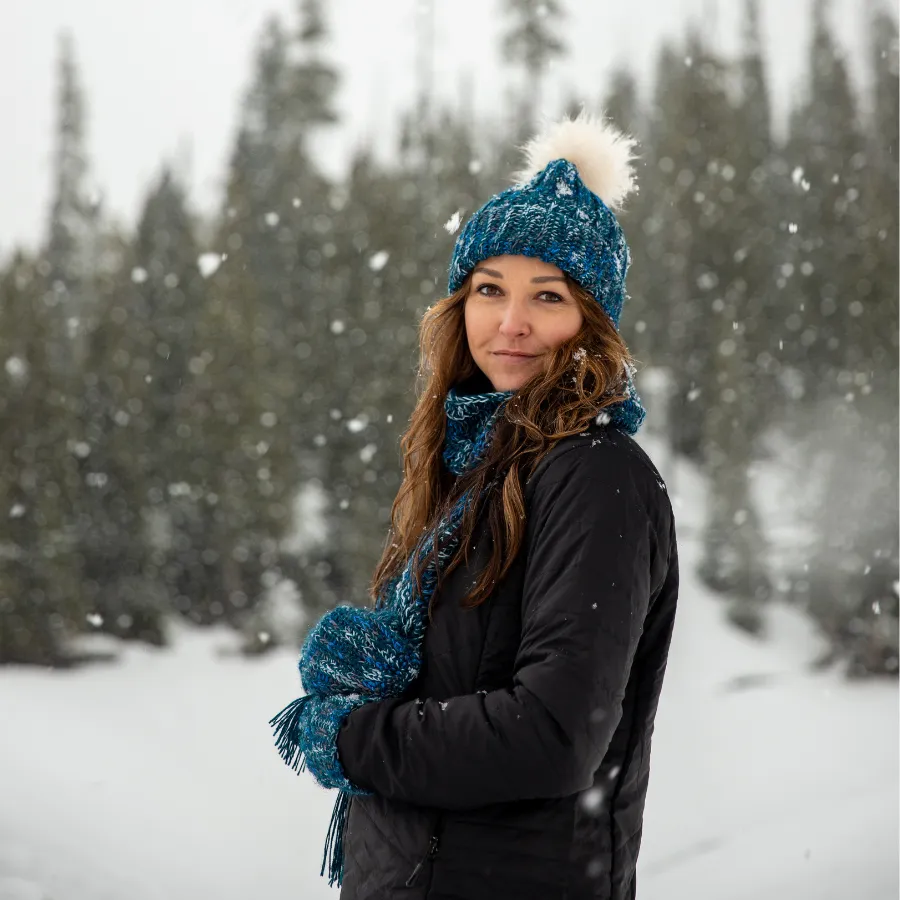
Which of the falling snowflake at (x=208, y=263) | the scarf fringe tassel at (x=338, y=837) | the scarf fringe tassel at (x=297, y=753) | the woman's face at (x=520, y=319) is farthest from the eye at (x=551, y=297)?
the falling snowflake at (x=208, y=263)

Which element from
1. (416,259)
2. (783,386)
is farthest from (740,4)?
(416,259)

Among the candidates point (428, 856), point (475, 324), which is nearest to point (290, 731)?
point (428, 856)

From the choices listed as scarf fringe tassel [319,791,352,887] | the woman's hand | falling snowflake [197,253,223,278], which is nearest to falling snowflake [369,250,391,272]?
falling snowflake [197,253,223,278]

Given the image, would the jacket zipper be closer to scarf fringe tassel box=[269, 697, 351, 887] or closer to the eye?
scarf fringe tassel box=[269, 697, 351, 887]

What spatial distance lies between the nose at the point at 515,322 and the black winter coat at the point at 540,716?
0.29 m

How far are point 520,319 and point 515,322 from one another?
0.04 feet

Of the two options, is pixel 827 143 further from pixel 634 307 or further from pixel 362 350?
pixel 362 350

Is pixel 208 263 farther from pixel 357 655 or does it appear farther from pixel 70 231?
pixel 357 655

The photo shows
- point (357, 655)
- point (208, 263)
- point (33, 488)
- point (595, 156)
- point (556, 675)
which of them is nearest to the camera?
→ point (556, 675)

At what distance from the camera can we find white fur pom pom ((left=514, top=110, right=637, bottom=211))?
5.66ft

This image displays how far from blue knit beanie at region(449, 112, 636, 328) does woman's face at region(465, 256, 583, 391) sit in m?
0.03

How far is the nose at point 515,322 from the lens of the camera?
59.9 inches

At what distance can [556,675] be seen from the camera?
1131 millimetres

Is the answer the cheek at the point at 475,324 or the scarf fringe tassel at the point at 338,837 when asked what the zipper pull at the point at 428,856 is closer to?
the scarf fringe tassel at the point at 338,837
